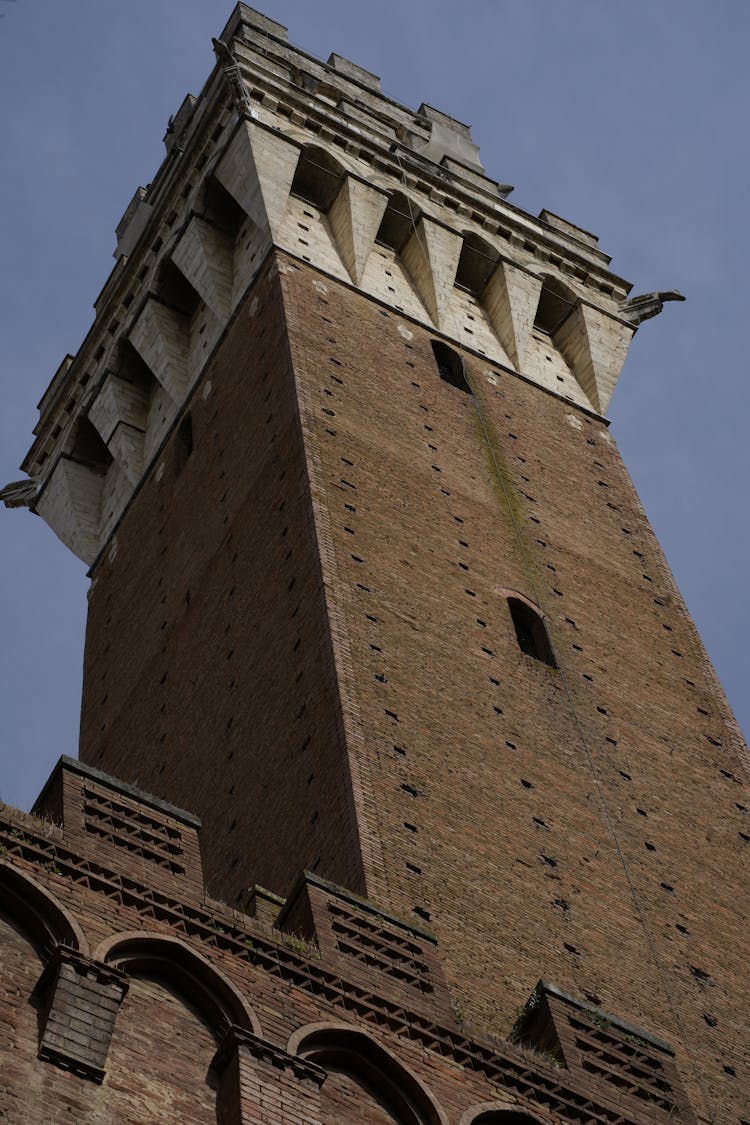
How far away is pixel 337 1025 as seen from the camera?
38.3ft

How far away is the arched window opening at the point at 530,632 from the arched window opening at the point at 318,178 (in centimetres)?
782

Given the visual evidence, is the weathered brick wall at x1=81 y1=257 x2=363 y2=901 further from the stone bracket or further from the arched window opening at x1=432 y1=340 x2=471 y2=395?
the stone bracket

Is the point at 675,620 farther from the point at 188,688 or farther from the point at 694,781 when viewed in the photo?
the point at 188,688

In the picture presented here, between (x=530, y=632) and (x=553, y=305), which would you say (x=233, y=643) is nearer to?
(x=530, y=632)

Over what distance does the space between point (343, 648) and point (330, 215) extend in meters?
9.78

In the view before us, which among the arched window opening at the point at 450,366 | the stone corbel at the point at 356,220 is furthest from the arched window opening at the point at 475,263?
the arched window opening at the point at 450,366

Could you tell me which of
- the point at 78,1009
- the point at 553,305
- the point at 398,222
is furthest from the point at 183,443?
the point at 78,1009

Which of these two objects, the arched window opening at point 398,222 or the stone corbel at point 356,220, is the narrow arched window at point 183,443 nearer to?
the stone corbel at point 356,220

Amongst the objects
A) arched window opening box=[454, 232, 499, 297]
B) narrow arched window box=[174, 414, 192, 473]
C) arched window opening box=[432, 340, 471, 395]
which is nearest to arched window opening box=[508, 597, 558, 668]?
arched window opening box=[432, 340, 471, 395]

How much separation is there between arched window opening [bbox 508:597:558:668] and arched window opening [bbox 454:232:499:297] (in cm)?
799

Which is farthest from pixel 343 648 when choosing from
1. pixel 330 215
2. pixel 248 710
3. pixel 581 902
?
pixel 330 215

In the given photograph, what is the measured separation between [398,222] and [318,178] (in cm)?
127

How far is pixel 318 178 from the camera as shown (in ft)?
85.7

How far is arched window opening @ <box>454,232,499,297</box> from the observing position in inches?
A: 1070
